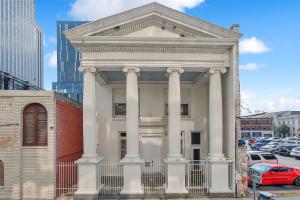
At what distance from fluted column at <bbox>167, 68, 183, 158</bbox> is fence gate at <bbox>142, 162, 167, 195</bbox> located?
1.77 m

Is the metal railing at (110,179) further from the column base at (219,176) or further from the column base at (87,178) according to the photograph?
the column base at (219,176)

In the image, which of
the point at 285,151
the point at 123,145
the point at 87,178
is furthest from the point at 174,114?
the point at 285,151

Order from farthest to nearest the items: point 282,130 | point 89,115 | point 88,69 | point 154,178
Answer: point 282,130
point 154,178
point 88,69
point 89,115

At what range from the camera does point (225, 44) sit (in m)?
15.9

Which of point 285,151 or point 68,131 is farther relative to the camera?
point 285,151

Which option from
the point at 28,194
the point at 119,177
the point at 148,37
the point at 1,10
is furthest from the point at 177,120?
the point at 1,10

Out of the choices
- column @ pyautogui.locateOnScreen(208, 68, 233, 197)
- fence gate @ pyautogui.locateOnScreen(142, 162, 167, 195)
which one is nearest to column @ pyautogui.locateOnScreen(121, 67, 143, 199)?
fence gate @ pyautogui.locateOnScreen(142, 162, 167, 195)

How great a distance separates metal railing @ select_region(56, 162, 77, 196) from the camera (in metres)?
15.6

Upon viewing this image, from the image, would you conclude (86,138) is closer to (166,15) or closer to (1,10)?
(166,15)

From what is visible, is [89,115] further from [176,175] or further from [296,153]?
[296,153]

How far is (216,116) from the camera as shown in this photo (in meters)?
16.1

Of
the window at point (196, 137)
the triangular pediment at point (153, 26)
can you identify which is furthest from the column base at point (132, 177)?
the window at point (196, 137)

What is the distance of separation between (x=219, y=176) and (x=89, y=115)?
704 cm

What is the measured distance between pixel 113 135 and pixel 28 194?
6.96 m
